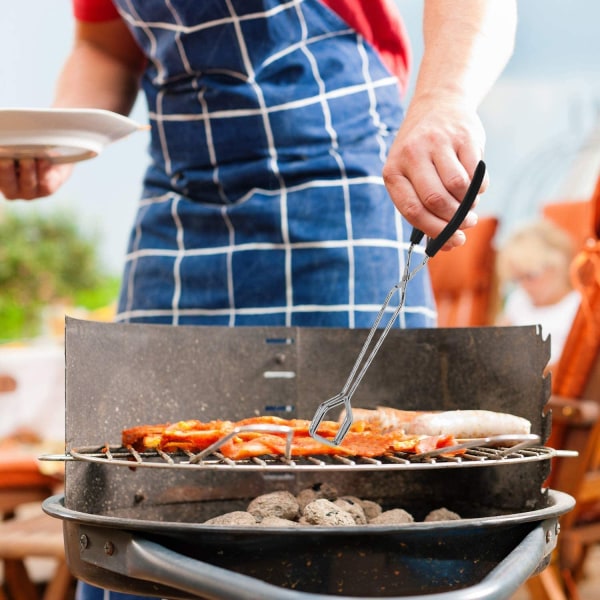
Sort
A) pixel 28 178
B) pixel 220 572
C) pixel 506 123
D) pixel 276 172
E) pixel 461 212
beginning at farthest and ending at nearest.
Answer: pixel 506 123, pixel 28 178, pixel 276 172, pixel 461 212, pixel 220 572

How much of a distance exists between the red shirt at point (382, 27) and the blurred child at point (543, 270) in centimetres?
358

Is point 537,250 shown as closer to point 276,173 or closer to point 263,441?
point 276,173

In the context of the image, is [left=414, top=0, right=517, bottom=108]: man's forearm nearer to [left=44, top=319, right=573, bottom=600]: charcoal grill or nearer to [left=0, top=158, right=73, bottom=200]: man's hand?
[left=44, top=319, right=573, bottom=600]: charcoal grill

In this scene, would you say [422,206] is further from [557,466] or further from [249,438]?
[557,466]

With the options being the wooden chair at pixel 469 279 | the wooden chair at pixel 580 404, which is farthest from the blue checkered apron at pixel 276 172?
the wooden chair at pixel 469 279

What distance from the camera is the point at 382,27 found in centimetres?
163

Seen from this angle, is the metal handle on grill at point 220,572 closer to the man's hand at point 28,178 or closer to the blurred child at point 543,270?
the man's hand at point 28,178

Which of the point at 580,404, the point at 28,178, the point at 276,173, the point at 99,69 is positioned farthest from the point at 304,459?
the point at 580,404

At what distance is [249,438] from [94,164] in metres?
10.3

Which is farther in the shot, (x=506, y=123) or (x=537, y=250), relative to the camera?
(x=506, y=123)

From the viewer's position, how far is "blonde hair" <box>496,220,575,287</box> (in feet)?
17.1

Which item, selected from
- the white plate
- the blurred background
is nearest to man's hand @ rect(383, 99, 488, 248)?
the white plate

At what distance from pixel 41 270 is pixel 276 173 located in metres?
6.05

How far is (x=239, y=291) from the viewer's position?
5.17ft
